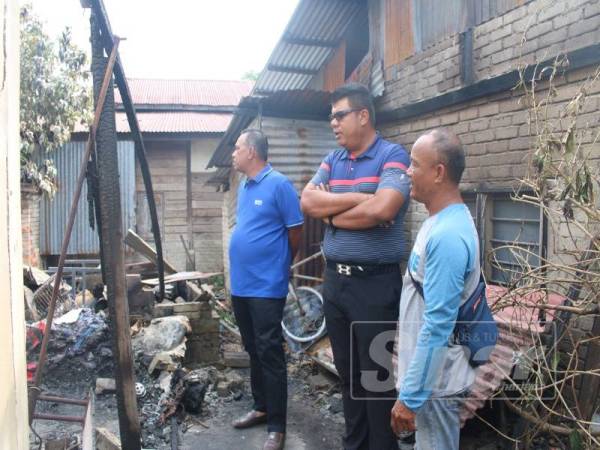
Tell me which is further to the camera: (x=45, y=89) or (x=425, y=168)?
(x=45, y=89)

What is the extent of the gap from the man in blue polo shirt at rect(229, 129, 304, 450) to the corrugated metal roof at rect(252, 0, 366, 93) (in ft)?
9.74

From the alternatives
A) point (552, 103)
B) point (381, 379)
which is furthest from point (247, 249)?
point (552, 103)

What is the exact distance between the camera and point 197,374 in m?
4.43

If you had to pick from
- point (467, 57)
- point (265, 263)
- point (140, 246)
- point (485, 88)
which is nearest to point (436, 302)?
point (265, 263)

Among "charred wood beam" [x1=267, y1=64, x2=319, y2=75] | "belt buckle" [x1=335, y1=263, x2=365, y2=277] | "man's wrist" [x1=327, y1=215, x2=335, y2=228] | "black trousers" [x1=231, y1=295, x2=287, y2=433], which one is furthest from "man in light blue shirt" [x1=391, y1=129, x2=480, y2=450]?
"charred wood beam" [x1=267, y1=64, x2=319, y2=75]

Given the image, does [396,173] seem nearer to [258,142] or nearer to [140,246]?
[258,142]

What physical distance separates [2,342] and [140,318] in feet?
14.2

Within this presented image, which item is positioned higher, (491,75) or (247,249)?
(491,75)

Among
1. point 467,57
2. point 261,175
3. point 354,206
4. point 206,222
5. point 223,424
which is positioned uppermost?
point 467,57

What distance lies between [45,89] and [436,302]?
310 inches

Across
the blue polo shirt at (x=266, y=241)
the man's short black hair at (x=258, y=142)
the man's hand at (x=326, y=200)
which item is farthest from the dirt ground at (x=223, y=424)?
the man's short black hair at (x=258, y=142)

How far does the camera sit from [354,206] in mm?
2812

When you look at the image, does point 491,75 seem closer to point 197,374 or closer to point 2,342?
point 197,374

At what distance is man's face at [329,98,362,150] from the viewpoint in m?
2.94
